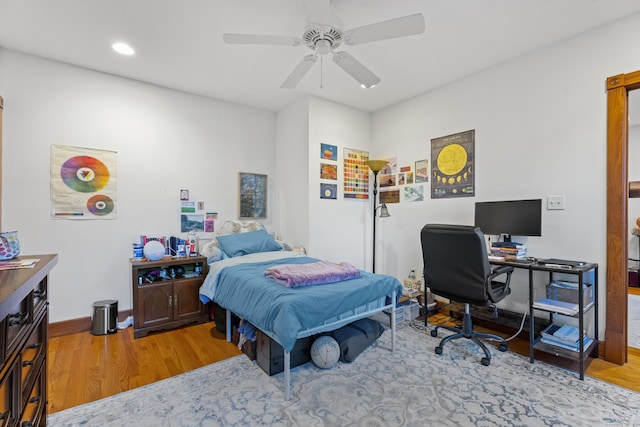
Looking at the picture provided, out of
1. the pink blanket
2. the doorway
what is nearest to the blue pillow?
the pink blanket

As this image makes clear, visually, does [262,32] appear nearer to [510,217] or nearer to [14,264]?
[14,264]

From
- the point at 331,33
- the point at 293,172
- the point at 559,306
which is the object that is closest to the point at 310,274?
the point at 331,33

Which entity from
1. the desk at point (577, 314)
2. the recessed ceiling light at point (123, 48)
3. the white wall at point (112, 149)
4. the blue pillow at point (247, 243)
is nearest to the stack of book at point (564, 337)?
the desk at point (577, 314)

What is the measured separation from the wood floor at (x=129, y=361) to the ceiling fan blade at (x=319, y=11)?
8.71ft

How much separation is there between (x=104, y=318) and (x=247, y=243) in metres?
1.57

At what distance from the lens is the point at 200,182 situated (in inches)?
151

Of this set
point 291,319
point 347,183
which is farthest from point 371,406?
point 347,183

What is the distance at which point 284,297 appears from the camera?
6.68 feet

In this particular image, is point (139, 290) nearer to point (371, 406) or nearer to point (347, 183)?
point (371, 406)

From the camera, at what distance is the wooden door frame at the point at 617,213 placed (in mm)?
2404

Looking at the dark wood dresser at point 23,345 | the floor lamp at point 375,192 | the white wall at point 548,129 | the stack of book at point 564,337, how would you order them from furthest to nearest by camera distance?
the floor lamp at point 375,192 → the white wall at point 548,129 → the stack of book at point 564,337 → the dark wood dresser at point 23,345

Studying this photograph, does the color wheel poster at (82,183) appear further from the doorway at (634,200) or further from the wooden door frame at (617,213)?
the doorway at (634,200)

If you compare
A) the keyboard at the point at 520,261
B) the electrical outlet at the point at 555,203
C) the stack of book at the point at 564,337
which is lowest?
the stack of book at the point at 564,337

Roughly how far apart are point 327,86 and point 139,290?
301cm
